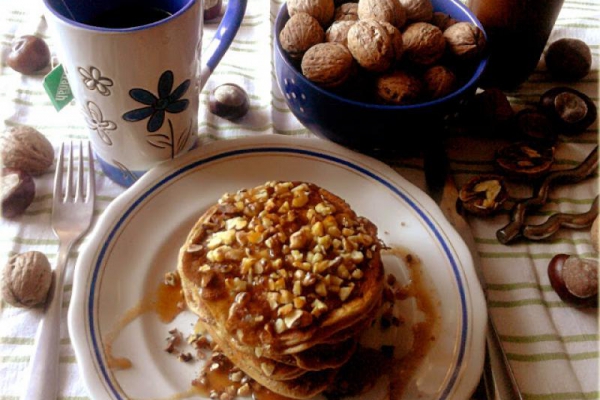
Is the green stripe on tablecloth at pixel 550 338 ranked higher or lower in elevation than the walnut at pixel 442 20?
lower

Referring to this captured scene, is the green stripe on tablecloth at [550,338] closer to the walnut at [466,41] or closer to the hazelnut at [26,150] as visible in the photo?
the walnut at [466,41]

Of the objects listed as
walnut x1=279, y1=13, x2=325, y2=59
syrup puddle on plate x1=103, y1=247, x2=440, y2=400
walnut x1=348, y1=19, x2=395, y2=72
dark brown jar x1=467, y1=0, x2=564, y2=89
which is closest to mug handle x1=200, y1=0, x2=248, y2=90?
walnut x1=279, y1=13, x2=325, y2=59

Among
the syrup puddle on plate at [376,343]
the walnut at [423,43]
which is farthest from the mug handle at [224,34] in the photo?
the syrup puddle on plate at [376,343]

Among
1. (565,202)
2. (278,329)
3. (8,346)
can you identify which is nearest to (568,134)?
(565,202)

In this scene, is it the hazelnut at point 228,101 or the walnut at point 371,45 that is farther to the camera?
the hazelnut at point 228,101

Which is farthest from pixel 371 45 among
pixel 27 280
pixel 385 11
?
pixel 27 280

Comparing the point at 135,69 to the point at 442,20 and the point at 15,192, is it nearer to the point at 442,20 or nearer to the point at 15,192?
the point at 15,192

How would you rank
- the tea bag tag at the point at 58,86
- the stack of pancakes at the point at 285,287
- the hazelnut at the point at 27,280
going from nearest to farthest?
1. the stack of pancakes at the point at 285,287
2. the hazelnut at the point at 27,280
3. the tea bag tag at the point at 58,86

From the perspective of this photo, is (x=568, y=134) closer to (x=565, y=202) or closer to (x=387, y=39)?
(x=565, y=202)
